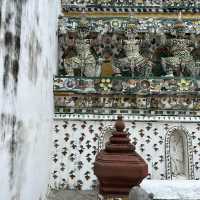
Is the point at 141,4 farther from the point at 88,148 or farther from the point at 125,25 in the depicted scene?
the point at 88,148

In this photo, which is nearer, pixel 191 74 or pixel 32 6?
pixel 32 6

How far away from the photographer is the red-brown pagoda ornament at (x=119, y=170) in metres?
4.63

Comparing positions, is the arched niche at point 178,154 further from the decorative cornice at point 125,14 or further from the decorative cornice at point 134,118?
the decorative cornice at point 125,14

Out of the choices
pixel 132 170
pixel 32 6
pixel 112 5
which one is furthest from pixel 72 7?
pixel 132 170

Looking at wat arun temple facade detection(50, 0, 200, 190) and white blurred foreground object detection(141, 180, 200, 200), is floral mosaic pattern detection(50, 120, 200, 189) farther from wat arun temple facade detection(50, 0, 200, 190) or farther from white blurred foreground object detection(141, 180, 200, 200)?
white blurred foreground object detection(141, 180, 200, 200)

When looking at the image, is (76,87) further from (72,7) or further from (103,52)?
(72,7)

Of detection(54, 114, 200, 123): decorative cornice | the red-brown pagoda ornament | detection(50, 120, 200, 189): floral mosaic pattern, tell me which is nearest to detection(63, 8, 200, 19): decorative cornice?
detection(54, 114, 200, 123): decorative cornice

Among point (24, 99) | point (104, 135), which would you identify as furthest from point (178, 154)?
point (24, 99)

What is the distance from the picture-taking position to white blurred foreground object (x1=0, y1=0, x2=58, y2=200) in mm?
4926

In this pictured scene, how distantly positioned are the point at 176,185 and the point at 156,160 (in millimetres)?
5096

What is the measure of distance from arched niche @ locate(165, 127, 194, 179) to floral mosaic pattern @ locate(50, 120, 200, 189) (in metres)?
0.09

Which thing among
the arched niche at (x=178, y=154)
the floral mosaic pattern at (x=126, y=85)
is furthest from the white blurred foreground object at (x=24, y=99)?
the arched niche at (x=178, y=154)

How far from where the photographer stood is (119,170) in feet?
15.2

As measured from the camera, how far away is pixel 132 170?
15.2 feet
